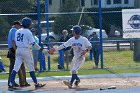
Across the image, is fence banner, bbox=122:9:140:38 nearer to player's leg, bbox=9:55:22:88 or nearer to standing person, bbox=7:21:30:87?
standing person, bbox=7:21:30:87

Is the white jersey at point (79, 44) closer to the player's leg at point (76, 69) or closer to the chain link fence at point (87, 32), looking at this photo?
the player's leg at point (76, 69)

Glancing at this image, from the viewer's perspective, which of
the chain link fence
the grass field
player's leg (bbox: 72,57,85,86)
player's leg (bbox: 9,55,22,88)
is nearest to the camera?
player's leg (bbox: 9,55,22,88)

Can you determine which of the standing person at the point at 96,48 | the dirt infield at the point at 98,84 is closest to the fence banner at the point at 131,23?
the standing person at the point at 96,48

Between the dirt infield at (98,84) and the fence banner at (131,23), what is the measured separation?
4.31 metres

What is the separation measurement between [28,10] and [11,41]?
21871 millimetres

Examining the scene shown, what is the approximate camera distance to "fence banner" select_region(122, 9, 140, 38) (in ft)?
64.8

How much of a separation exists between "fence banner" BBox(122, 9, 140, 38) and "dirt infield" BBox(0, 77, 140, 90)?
4.31m

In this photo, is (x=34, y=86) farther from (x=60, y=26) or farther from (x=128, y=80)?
(x=60, y=26)

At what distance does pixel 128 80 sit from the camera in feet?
50.2

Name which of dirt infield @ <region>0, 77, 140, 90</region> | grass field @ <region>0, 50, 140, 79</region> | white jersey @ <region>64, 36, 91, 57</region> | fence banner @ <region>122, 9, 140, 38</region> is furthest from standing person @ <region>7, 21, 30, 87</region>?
fence banner @ <region>122, 9, 140, 38</region>

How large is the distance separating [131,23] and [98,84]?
234 inches

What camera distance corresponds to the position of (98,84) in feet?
47.6

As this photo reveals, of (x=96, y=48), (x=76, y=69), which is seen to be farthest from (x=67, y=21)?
(x=76, y=69)

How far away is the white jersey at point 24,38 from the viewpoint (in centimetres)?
1351
